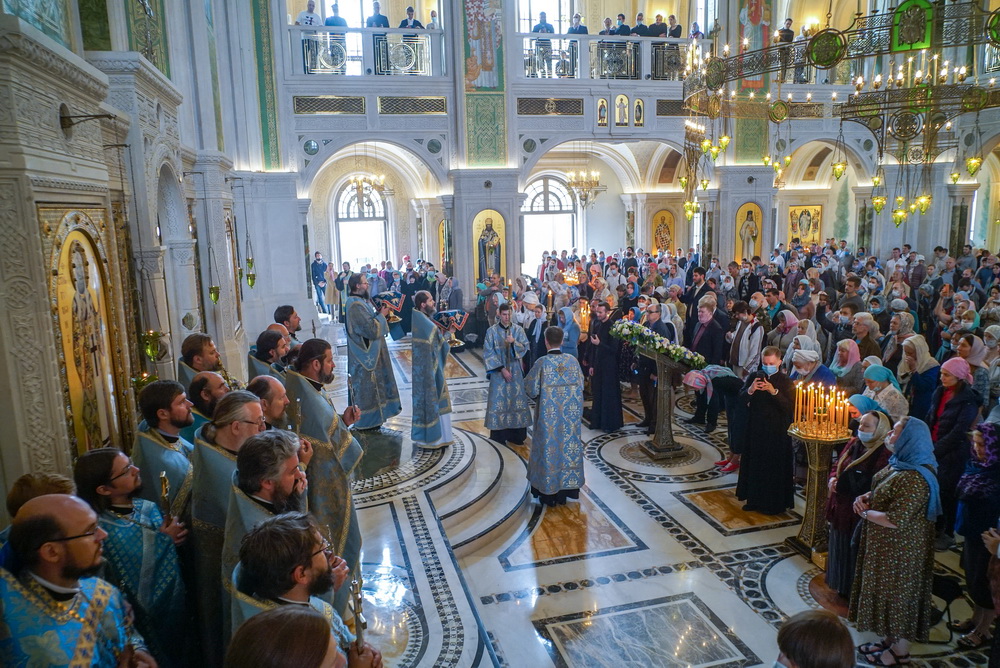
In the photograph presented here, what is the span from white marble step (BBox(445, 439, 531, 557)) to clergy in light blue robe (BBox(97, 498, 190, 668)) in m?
2.80

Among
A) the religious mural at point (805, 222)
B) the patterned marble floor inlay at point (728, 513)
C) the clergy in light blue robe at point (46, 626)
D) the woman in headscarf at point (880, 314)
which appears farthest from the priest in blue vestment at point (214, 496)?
A: the religious mural at point (805, 222)

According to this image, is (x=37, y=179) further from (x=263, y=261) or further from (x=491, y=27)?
(x=491, y=27)

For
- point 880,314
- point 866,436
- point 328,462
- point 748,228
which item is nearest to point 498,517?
point 328,462

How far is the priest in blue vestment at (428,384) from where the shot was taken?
7.01 m

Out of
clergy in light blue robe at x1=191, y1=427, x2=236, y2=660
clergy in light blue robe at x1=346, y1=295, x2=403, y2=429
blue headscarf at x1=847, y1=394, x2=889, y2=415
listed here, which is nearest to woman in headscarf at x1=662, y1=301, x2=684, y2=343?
clergy in light blue robe at x1=346, y1=295, x2=403, y2=429

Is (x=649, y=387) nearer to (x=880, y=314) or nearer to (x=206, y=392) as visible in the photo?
(x=880, y=314)

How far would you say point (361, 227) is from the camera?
72.2 feet

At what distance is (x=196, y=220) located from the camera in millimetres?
7523

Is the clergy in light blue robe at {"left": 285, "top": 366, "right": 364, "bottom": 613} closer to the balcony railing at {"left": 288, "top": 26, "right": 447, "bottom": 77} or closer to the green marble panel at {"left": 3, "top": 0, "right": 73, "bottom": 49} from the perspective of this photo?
the green marble panel at {"left": 3, "top": 0, "right": 73, "bottom": 49}

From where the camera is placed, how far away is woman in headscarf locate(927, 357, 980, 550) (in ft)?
15.1

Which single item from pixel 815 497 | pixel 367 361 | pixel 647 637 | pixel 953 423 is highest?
pixel 367 361

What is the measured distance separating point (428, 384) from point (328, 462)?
3.26 meters

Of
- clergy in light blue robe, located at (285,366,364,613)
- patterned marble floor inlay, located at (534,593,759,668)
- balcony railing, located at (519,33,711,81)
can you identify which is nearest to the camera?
clergy in light blue robe, located at (285,366,364,613)

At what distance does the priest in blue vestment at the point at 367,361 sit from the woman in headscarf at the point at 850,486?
456 centimetres
